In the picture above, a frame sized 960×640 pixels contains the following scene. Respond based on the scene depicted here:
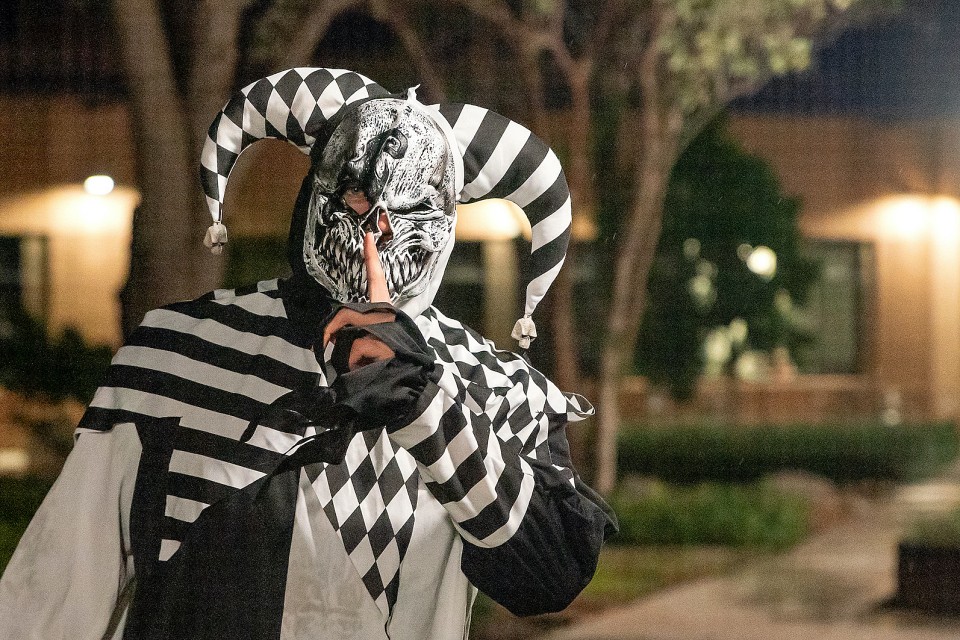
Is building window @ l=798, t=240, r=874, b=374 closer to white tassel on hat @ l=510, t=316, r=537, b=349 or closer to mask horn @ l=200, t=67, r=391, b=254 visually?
white tassel on hat @ l=510, t=316, r=537, b=349

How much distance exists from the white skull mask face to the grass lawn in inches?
116

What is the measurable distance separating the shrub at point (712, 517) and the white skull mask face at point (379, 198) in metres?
4.73

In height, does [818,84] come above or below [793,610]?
above

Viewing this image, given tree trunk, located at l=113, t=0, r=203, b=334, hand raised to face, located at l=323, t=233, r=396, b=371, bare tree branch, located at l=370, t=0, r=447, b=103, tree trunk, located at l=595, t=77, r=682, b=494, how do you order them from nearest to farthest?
hand raised to face, located at l=323, t=233, r=396, b=371
tree trunk, located at l=113, t=0, r=203, b=334
bare tree branch, located at l=370, t=0, r=447, b=103
tree trunk, located at l=595, t=77, r=682, b=494

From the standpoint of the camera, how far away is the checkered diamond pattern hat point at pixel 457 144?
1404mm

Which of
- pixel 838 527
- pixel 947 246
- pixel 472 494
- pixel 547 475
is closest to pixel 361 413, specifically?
pixel 472 494

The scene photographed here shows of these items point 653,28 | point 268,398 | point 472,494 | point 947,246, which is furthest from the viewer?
point 947,246

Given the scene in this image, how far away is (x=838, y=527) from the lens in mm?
6996

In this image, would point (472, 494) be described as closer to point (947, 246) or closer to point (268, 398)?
point (268, 398)

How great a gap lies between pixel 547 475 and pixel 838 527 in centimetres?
604

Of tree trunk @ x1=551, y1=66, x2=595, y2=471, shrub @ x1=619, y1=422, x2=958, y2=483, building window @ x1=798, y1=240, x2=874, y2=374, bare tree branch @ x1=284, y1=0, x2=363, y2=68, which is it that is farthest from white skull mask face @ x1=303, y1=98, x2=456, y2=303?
building window @ x1=798, y1=240, x2=874, y2=374

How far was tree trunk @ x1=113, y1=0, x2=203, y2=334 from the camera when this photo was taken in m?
2.78

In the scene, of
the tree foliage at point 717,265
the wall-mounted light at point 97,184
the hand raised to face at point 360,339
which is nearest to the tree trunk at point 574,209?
the tree foliage at point 717,265

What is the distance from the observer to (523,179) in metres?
1.45
